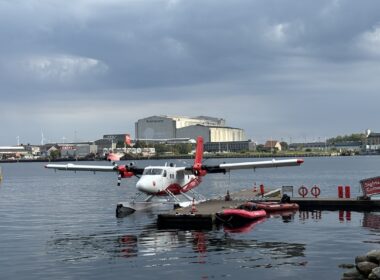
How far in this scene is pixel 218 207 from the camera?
130ft

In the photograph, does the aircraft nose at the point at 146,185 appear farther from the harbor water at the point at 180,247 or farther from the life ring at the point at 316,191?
the life ring at the point at 316,191

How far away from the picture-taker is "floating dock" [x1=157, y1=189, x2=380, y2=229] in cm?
3453

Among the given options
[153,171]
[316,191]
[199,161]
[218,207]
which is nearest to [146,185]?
[153,171]

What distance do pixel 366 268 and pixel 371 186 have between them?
24.6m

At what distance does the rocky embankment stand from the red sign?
23103 millimetres

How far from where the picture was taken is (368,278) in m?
18.6

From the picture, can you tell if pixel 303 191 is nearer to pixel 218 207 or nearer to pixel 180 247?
pixel 218 207

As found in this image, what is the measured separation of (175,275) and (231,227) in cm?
1298

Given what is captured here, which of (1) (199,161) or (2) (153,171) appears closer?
(2) (153,171)

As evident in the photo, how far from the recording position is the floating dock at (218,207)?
34.5m

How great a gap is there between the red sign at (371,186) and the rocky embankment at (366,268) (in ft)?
75.8

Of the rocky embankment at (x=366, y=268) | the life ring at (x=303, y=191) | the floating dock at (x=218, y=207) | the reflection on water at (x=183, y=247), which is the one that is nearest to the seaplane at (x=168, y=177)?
the floating dock at (x=218, y=207)

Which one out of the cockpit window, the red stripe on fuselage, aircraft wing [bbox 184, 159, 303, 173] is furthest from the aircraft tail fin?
the cockpit window

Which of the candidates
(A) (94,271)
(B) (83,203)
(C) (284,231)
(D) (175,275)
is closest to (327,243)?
(C) (284,231)
